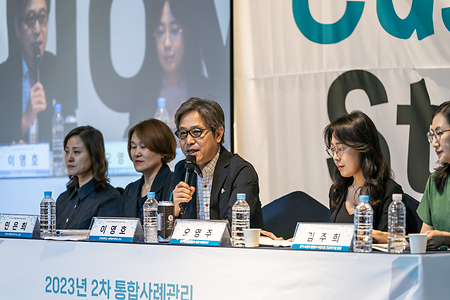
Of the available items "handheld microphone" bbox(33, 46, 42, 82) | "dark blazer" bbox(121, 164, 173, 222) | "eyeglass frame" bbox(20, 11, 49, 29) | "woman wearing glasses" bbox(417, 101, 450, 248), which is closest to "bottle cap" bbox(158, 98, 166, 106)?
"dark blazer" bbox(121, 164, 173, 222)

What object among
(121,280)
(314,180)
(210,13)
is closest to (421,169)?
(314,180)

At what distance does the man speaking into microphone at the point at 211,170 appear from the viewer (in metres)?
2.03

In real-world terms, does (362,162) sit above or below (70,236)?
above

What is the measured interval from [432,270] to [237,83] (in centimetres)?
223

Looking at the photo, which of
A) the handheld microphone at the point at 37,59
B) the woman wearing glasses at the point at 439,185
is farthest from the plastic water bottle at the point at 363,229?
the handheld microphone at the point at 37,59

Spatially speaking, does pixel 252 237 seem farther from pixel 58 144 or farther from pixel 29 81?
pixel 29 81

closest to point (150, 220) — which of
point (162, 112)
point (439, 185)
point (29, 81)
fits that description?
point (439, 185)

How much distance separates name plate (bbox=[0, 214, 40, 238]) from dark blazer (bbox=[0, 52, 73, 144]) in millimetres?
1829

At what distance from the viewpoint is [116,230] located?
1.67 metres

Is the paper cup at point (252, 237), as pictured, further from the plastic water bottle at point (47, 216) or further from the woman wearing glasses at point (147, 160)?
the woman wearing glasses at point (147, 160)

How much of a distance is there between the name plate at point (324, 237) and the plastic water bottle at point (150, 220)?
57 cm

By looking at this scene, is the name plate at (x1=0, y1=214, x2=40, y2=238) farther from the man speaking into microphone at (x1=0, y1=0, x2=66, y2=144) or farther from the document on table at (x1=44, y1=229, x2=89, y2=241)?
the man speaking into microphone at (x1=0, y1=0, x2=66, y2=144)

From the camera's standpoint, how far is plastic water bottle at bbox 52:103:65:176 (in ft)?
12.0

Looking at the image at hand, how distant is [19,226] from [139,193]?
786 mm
